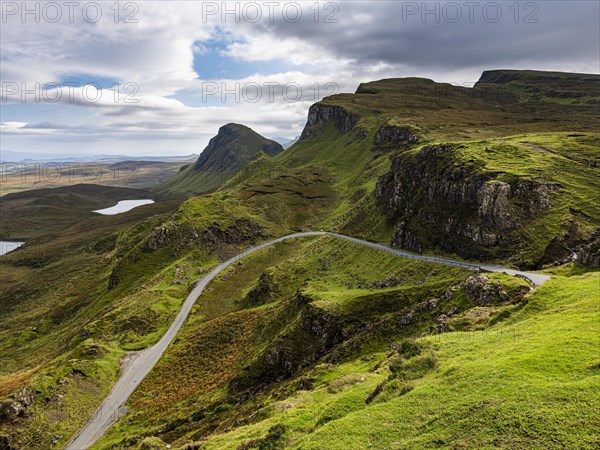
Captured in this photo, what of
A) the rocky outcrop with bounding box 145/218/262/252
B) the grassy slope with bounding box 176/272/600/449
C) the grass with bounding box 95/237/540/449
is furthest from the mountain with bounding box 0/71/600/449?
the rocky outcrop with bounding box 145/218/262/252

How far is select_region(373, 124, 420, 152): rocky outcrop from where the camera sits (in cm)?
16665

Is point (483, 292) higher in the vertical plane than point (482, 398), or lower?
lower

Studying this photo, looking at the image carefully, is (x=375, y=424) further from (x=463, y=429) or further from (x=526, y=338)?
(x=526, y=338)

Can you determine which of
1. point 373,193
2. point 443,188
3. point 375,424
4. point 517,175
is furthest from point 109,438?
point 373,193

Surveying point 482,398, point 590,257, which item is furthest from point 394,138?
point 482,398

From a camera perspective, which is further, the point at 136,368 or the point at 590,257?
the point at 136,368

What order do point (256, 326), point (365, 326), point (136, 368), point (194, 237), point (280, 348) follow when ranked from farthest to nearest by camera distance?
point (194, 237), point (256, 326), point (136, 368), point (280, 348), point (365, 326)

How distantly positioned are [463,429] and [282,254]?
105286 mm

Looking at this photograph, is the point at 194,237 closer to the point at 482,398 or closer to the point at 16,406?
the point at 16,406

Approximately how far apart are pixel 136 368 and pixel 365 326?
47728 mm

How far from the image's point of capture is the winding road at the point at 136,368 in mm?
55250

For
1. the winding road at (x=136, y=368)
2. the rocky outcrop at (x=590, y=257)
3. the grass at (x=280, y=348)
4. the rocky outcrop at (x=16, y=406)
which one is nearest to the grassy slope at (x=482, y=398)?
the grass at (x=280, y=348)

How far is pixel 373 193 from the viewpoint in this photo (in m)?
134

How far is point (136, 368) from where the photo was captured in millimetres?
74000
